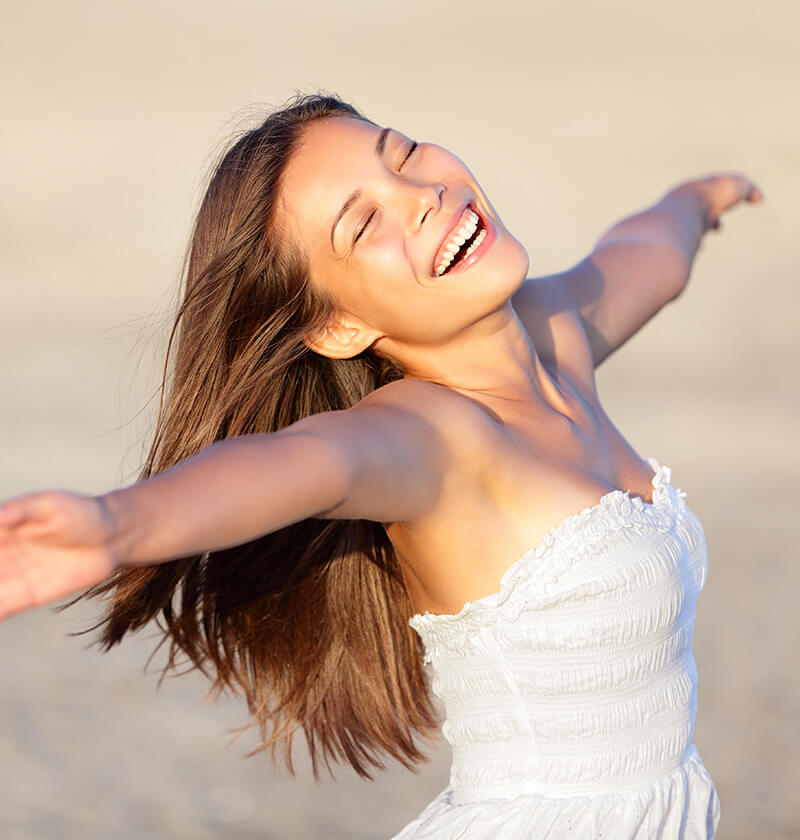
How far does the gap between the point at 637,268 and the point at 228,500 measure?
179 cm

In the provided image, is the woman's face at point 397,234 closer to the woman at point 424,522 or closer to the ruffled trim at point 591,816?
the woman at point 424,522

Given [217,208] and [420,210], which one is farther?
[217,208]

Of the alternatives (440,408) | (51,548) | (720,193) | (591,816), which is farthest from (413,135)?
(51,548)

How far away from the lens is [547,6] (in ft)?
→ 58.6

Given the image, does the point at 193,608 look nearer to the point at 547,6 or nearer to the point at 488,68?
the point at 488,68

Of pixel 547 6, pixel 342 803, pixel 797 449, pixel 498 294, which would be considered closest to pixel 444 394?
pixel 498 294

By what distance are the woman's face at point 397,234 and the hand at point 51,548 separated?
2.88ft

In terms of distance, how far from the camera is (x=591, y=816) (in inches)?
87.4

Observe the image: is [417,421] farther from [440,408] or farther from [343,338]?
[343,338]

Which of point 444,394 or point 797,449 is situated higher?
point 444,394

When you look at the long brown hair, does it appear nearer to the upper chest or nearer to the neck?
the neck

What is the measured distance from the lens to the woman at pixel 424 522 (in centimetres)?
216

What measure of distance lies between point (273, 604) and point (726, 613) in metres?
Result: 3.60

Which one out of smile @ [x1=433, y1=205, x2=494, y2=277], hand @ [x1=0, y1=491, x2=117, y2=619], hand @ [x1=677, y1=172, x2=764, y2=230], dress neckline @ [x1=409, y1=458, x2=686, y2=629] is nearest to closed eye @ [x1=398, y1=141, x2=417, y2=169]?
smile @ [x1=433, y1=205, x2=494, y2=277]
